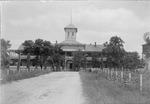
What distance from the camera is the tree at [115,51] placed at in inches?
1639

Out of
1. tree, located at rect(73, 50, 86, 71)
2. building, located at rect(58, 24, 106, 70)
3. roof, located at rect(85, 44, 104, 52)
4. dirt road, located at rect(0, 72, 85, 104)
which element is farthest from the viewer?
roof, located at rect(85, 44, 104, 52)

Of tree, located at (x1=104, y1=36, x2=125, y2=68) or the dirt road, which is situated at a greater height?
tree, located at (x1=104, y1=36, x2=125, y2=68)

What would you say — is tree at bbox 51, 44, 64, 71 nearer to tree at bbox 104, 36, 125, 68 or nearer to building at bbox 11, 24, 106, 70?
building at bbox 11, 24, 106, 70

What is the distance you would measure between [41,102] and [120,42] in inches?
1359

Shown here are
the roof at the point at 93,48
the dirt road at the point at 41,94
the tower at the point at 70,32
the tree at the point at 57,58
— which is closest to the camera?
the dirt road at the point at 41,94

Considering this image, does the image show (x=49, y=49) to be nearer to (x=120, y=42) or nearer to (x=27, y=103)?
(x=120, y=42)

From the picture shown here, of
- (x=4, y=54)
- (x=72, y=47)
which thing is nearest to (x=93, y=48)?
(x=72, y=47)

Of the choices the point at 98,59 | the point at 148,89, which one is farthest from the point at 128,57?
the point at 148,89

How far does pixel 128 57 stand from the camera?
157 feet

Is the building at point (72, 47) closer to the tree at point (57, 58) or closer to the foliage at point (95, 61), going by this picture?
the foliage at point (95, 61)

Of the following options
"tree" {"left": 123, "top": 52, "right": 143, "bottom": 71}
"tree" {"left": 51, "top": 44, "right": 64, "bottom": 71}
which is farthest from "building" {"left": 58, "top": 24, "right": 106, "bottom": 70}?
"tree" {"left": 123, "top": 52, "right": 143, "bottom": 71}

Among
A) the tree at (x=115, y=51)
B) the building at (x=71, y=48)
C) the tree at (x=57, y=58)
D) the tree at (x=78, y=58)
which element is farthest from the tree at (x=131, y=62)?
the tree at (x=57, y=58)

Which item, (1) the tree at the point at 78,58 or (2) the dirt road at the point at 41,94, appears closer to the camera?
(2) the dirt road at the point at 41,94

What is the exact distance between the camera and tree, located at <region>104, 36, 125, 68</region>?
4162 centimetres
